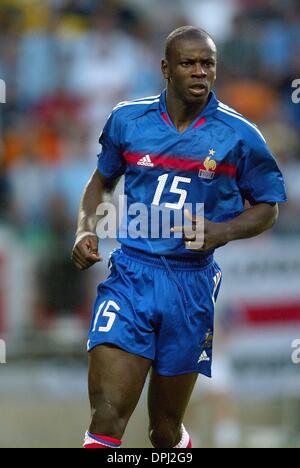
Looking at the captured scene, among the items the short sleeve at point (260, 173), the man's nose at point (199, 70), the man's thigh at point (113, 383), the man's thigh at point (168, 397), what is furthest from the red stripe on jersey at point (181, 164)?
the man's thigh at point (168, 397)

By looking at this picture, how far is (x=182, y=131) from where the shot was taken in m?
6.18

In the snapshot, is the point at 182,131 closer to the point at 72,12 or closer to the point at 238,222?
the point at 238,222

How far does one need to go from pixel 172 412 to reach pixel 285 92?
23.9 feet

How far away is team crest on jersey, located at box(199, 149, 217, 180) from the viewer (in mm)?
6086

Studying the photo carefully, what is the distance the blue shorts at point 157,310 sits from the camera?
239 inches

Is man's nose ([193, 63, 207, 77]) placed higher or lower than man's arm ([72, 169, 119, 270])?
higher

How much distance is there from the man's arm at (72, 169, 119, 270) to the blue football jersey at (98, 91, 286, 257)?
236mm

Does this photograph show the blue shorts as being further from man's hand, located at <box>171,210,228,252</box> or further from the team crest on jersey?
the team crest on jersey

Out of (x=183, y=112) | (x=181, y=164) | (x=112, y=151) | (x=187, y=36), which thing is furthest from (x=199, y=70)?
(x=112, y=151)

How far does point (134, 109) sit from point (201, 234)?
0.93m

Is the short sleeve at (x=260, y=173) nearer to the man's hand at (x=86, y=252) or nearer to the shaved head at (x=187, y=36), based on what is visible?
the shaved head at (x=187, y=36)

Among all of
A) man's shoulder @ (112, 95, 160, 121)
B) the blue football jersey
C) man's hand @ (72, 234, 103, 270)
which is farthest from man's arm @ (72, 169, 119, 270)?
man's shoulder @ (112, 95, 160, 121)

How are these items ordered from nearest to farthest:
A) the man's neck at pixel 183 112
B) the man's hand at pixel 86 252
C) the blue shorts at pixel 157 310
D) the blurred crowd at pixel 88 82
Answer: the man's hand at pixel 86 252 < the blue shorts at pixel 157 310 < the man's neck at pixel 183 112 < the blurred crowd at pixel 88 82

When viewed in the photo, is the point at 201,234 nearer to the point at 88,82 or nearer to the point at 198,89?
the point at 198,89
